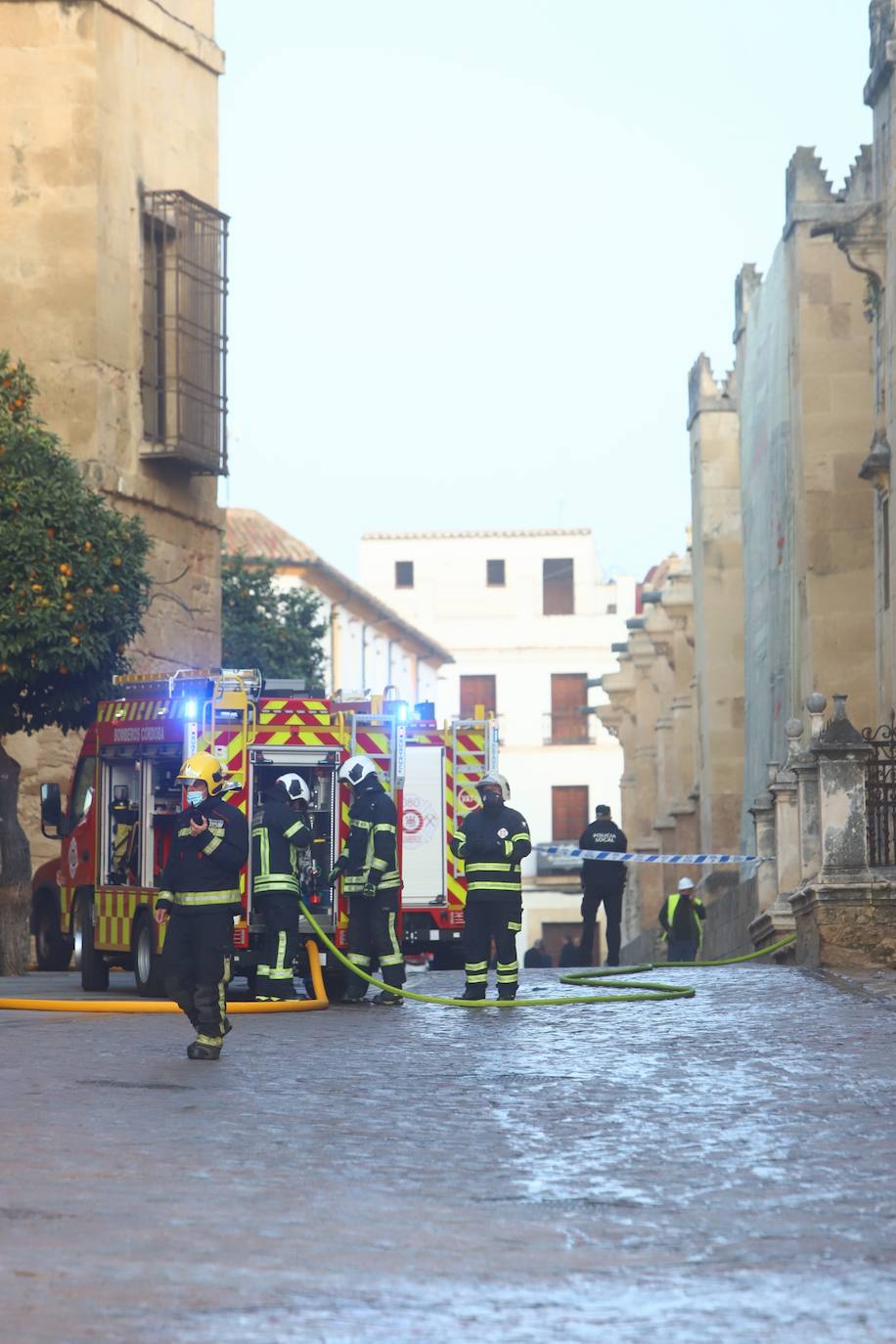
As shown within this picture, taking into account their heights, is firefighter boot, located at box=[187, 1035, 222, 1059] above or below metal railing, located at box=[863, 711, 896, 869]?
below

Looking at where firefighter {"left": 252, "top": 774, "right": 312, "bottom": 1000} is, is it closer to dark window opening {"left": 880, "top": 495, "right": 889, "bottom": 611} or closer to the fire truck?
the fire truck

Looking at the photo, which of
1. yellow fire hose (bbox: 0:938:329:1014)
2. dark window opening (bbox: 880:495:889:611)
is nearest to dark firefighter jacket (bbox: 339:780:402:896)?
yellow fire hose (bbox: 0:938:329:1014)

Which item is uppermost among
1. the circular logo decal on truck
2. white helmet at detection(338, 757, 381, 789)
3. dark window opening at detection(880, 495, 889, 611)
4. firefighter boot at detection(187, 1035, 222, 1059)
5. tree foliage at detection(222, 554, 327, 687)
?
tree foliage at detection(222, 554, 327, 687)

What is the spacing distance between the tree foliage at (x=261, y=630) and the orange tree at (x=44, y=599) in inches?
864

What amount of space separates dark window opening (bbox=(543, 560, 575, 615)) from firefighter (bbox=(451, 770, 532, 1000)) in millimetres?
70561

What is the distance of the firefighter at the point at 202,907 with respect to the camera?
13.7m

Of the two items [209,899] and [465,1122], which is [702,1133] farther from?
[209,899]

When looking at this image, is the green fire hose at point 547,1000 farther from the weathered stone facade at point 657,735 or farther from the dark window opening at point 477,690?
the dark window opening at point 477,690

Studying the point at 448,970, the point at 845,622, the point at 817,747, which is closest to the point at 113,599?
the point at 448,970

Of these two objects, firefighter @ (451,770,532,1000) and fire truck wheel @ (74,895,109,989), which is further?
fire truck wheel @ (74,895,109,989)

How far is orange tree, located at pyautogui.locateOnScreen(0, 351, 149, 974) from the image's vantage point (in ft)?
85.9

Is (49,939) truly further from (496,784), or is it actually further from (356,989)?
(496,784)

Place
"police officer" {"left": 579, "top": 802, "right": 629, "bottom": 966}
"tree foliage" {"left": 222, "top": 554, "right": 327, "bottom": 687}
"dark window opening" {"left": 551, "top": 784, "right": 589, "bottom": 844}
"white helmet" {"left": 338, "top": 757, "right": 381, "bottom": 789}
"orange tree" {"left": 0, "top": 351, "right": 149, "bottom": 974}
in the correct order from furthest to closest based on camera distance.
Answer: "dark window opening" {"left": 551, "top": 784, "right": 589, "bottom": 844} → "tree foliage" {"left": 222, "top": 554, "right": 327, "bottom": 687} → "police officer" {"left": 579, "top": 802, "right": 629, "bottom": 966} → "orange tree" {"left": 0, "top": 351, "right": 149, "bottom": 974} → "white helmet" {"left": 338, "top": 757, "right": 381, "bottom": 789}

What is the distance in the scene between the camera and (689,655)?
180ft
